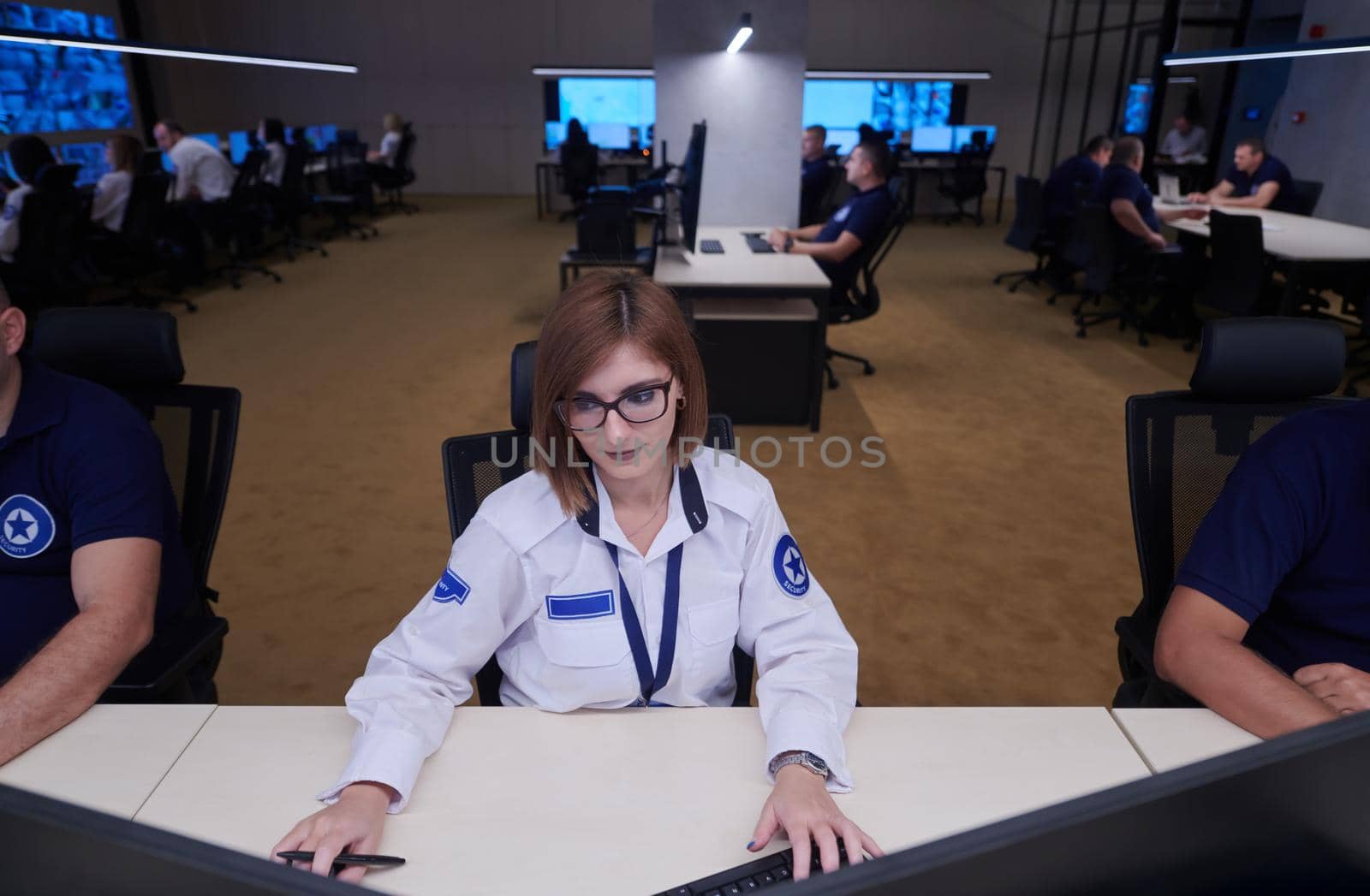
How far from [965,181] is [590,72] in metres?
4.87

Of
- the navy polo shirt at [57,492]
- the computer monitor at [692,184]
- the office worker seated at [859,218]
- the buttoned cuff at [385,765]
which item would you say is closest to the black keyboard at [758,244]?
the office worker seated at [859,218]

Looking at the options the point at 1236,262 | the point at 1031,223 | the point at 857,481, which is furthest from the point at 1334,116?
the point at 857,481

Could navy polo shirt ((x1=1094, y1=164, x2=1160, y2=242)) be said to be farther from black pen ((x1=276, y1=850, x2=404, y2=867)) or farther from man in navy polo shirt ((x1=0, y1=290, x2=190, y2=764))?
black pen ((x1=276, y1=850, x2=404, y2=867))

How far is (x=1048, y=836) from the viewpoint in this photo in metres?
0.39

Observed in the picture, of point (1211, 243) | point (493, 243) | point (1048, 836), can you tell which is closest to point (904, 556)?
point (1048, 836)

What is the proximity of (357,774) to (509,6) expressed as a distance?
11883 mm

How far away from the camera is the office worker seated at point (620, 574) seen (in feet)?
3.64

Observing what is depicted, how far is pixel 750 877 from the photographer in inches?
33.4

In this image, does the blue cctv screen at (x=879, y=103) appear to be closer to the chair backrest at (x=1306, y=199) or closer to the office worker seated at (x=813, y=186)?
the office worker seated at (x=813, y=186)

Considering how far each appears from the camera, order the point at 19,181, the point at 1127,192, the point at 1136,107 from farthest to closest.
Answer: the point at 1136,107 → the point at 19,181 → the point at 1127,192

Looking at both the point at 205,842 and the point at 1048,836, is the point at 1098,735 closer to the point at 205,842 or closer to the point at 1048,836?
the point at 1048,836

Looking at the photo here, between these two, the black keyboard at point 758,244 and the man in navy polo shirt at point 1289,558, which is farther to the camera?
the black keyboard at point 758,244

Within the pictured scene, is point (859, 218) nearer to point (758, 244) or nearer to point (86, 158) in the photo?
point (758, 244)

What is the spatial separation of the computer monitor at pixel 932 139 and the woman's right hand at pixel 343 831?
11.0 metres
